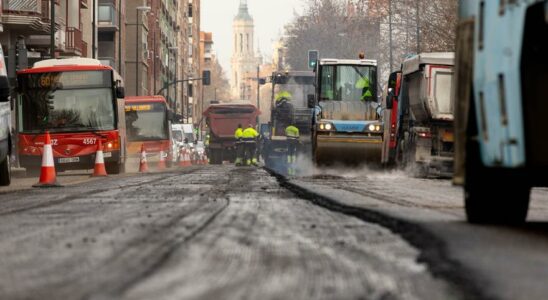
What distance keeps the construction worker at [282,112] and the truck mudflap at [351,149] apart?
1910 cm

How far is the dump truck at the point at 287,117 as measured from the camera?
52125 millimetres

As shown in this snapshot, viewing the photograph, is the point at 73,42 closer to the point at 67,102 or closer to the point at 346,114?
the point at 67,102

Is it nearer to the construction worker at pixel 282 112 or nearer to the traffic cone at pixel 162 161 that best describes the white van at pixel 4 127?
the traffic cone at pixel 162 161

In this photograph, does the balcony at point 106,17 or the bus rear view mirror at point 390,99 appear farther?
the balcony at point 106,17

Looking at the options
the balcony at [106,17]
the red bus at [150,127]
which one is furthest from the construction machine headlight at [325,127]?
the balcony at [106,17]

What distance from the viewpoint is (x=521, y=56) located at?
8781 mm

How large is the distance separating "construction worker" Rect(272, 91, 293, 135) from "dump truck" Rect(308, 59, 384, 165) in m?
16.4

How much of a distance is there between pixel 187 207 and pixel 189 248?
538 centimetres

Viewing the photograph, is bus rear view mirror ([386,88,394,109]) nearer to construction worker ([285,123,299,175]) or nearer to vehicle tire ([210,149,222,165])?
construction worker ([285,123,299,175])

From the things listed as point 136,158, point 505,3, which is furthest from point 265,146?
point 505,3

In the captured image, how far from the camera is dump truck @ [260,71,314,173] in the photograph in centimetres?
5212

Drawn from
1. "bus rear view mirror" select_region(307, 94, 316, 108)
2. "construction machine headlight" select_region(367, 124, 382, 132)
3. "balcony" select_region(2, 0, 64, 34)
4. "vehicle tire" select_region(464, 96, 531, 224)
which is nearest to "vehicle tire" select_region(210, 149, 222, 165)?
"balcony" select_region(2, 0, 64, 34)

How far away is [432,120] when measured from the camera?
30.9 metres

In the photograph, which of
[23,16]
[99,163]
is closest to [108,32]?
[23,16]
